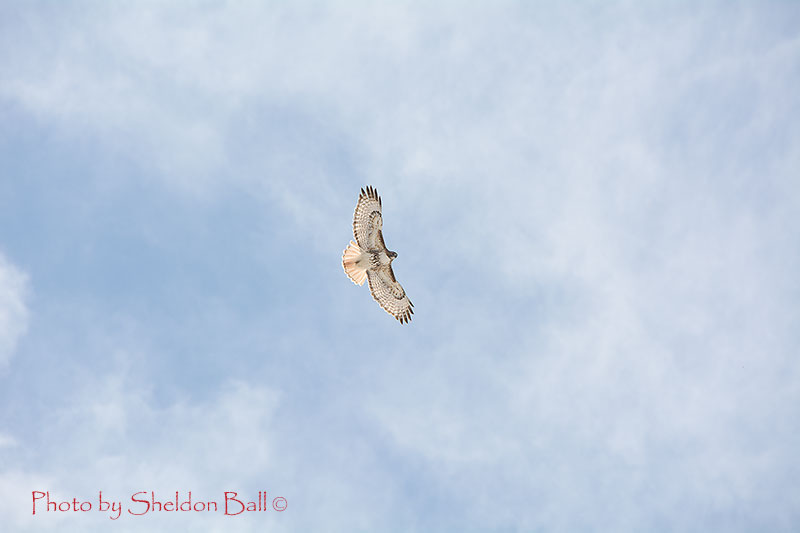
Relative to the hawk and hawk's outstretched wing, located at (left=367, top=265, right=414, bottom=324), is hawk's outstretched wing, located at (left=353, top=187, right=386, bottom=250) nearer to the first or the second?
the hawk

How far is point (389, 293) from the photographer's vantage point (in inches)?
1030

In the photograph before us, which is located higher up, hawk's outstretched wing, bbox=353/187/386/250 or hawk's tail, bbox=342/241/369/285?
hawk's outstretched wing, bbox=353/187/386/250

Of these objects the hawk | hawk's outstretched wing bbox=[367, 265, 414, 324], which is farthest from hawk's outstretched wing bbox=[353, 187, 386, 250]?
hawk's outstretched wing bbox=[367, 265, 414, 324]

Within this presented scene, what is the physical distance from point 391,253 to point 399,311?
13.0 ft

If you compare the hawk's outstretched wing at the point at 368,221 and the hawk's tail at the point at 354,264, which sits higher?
the hawk's outstretched wing at the point at 368,221

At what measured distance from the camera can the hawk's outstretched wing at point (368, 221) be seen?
23469mm

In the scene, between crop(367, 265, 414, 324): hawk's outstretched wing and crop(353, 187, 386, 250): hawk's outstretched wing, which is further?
crop(367, 265, 414, 324): hawk's outstretched wing

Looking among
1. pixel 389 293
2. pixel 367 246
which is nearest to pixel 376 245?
pixel 367 246

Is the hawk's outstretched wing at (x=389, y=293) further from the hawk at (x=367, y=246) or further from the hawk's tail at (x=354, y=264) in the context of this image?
the hawk's tail at (x=354, y=264)

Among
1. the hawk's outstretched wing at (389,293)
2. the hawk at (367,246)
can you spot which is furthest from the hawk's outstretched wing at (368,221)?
the hawk's outstretched wing at (389,293)

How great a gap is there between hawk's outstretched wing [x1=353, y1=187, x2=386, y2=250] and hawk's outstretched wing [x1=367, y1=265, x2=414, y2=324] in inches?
57.0

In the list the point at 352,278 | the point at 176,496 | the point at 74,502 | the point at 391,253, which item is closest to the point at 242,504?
the point at 176,496

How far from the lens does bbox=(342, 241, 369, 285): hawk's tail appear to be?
23.5 m

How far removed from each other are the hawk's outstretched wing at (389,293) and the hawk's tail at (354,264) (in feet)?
1.97
